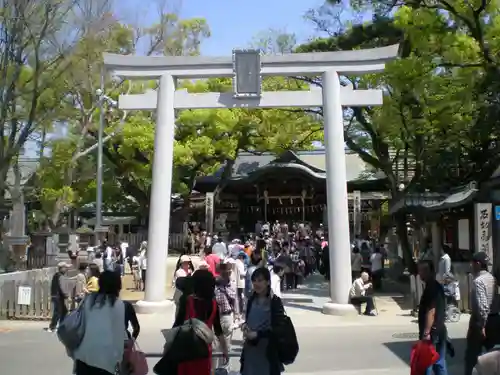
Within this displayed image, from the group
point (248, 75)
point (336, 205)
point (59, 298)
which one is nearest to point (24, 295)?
point (59, 298)

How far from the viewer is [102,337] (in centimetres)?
500

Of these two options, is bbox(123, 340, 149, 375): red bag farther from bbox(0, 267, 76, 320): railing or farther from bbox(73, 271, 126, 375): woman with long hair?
bbox(0, 267, 76, 320): railing

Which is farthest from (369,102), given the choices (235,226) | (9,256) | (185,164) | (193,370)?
(235,226)

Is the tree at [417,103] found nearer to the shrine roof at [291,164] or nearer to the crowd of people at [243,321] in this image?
the crowd of people at [243,321]

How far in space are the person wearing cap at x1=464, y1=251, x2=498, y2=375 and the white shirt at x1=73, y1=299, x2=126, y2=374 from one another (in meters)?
3.90

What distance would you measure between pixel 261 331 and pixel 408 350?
5.43 meters

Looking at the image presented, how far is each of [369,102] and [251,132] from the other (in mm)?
19904

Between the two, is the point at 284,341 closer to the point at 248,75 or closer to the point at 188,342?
the point at 188,342

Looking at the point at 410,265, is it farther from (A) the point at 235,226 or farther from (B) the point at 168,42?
(A) the point at 235,226

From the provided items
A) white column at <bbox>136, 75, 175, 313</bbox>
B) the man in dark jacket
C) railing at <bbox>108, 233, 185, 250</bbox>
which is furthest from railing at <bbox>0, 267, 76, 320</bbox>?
railing at <bbox>108, 233, 185, 250</bbox>

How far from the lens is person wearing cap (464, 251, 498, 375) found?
6.78m

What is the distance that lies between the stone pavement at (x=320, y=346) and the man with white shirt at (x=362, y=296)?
21.5 inches

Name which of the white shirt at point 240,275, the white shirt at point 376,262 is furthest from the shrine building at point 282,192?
the white shirt at point 240,275

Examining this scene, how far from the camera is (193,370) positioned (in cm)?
513
